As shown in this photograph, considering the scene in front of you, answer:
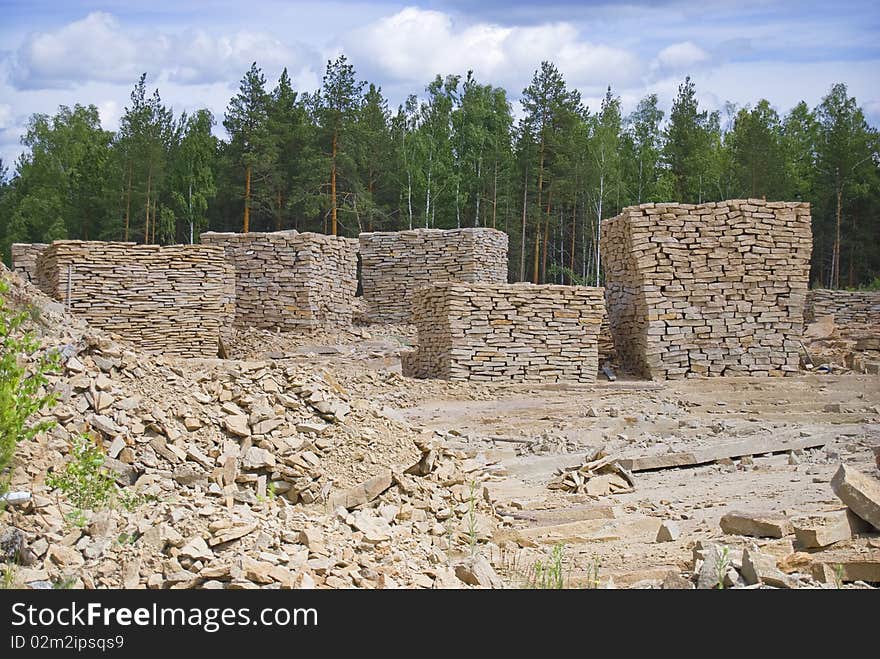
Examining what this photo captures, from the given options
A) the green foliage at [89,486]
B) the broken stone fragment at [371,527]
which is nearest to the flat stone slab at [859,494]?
the broken stone fragment at [371,527]

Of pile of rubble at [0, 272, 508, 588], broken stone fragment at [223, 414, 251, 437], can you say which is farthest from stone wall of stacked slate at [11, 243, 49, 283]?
broken stone fragment at [223, 414, 251, 437]

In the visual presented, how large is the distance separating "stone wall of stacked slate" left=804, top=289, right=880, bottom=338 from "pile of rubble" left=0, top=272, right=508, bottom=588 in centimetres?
1690

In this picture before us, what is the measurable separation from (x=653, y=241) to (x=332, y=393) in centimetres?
768

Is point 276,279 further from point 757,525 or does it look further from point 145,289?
point 757,525

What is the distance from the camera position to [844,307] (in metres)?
22.8

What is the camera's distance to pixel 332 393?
8250mm

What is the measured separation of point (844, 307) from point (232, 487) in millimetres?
20685

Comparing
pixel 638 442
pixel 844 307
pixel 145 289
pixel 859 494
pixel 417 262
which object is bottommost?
pixel 638 442

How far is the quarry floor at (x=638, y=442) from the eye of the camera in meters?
6.46

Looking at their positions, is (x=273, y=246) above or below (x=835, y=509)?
above

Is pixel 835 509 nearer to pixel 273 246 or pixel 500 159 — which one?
pixel 273 246

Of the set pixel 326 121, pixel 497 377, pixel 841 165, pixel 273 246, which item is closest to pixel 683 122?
pixel 841 165

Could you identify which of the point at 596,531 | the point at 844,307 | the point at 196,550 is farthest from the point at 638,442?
the point at 844,307

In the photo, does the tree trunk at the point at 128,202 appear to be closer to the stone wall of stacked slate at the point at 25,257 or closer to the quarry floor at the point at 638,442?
the stone wall of stacked slate at the point at 25,257
